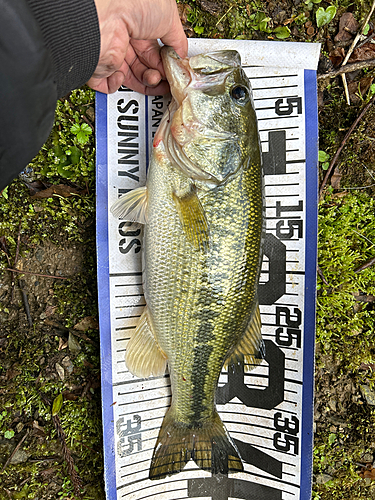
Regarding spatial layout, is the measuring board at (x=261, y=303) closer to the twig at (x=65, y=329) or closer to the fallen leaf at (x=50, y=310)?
the twig at (x=65, y=329)

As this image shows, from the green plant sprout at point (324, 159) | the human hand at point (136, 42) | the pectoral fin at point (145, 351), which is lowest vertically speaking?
the pectoral fin at point (145, 351)

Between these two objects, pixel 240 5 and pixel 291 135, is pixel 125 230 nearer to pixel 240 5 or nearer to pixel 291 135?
pixel 291 135

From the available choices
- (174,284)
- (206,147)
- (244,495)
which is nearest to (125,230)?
(174,284)

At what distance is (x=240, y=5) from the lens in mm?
Answer: 2152

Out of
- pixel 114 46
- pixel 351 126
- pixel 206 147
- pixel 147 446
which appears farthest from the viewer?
pixel 351 126

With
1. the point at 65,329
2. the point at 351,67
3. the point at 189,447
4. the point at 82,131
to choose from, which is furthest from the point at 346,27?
the point at 189,447

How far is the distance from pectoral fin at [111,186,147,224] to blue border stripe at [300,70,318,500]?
1.13 metres

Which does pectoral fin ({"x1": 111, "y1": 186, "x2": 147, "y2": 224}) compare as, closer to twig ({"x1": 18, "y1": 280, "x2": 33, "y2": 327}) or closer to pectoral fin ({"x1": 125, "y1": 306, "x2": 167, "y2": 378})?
pectoral fin ({"x1": 125, "y1": 306, "x2": 167, "y2": 378})

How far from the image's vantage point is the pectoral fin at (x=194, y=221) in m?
1.67

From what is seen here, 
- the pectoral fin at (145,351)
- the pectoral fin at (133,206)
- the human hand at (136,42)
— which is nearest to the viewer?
the human hand at (136,42)

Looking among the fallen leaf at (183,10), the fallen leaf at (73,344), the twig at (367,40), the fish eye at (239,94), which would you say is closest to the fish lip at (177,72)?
the fish eye at (239,94)

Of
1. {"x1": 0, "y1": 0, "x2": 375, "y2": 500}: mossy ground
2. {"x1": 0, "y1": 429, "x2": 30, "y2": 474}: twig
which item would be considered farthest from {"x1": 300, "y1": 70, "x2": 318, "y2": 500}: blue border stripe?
{"x1": 0, "y1": 429, "x2": 30, "y2": 474}: twig

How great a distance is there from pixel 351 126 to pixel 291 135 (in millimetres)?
485

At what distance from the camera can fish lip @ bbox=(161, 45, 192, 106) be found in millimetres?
1692
